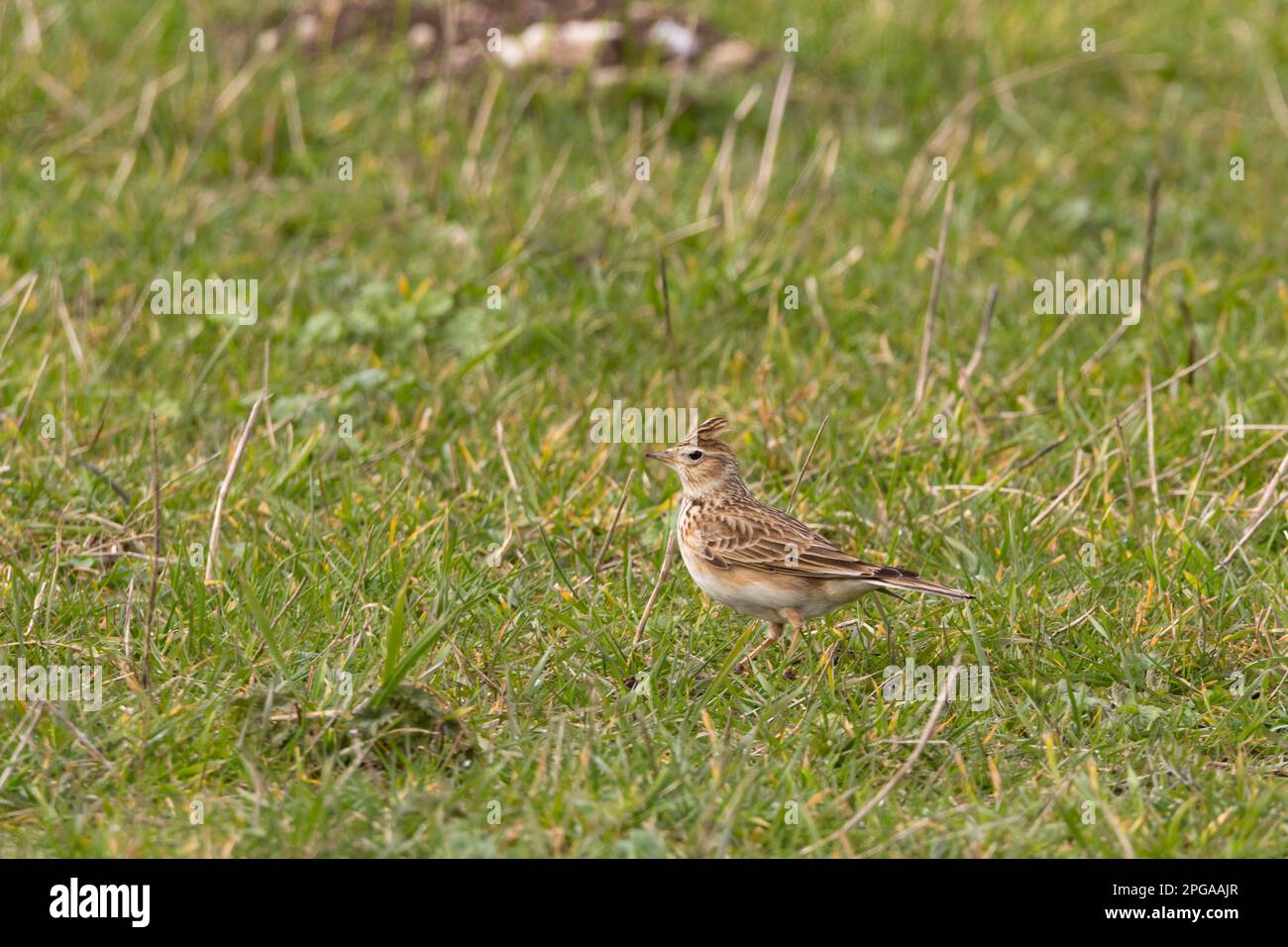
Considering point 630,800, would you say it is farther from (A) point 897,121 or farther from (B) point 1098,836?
(A) point 897,121

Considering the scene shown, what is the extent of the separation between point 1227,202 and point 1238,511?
384 centimetres

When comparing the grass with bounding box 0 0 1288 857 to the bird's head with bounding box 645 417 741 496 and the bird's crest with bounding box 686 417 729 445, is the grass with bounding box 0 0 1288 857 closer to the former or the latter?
the bird's head with bounding box 645 417 741 496

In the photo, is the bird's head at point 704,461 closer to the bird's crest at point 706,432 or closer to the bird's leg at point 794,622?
the bird's crest at point 706,432

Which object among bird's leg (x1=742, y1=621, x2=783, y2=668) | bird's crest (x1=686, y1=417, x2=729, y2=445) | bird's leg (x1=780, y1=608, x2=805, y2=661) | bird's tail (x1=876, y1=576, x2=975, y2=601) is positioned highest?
bird's crest (x1=686, y1=417, x2=729, y2=445)

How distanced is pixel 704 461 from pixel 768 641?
Answer: 809 mm

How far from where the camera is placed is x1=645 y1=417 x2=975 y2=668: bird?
221 inches

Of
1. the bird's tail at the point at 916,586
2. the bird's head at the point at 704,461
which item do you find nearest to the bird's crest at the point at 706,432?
the bird's head at the point at 704,461

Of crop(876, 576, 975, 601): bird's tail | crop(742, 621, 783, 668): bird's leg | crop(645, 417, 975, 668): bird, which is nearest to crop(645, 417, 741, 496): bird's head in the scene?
crop(645, 417, 975, 668): bird

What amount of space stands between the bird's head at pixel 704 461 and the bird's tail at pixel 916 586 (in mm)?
962

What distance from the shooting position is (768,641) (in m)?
5.86

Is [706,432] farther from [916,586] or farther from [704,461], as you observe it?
[916,586]

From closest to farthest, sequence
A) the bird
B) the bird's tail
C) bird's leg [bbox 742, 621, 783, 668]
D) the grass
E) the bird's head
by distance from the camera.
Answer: the grass, the bird's tail, the bird, bird's leg [bbox 742, 621, 783, 668], the bird's head

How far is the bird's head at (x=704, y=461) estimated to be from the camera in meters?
6.33
